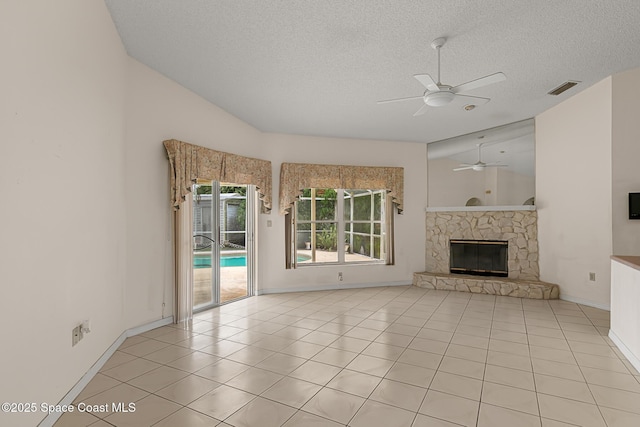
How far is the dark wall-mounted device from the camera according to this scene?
3988 millimetres

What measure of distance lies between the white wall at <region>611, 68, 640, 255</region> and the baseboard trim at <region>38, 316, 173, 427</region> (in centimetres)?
577

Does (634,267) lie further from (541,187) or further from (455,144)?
(455,144)

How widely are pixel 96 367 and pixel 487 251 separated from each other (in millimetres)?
5948

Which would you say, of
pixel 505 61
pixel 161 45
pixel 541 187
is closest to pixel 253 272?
pixel 161 45

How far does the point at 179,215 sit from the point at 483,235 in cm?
514

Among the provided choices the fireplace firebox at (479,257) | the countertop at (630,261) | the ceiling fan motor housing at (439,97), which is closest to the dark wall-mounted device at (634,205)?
the countertop at (630,261)

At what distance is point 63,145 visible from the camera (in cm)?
207

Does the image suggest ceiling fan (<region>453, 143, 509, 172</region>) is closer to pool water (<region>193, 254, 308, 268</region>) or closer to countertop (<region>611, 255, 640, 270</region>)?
countertop (<region>611, 255, 640, 270</region>)

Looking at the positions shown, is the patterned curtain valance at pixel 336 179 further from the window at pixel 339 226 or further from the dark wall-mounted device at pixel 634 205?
the dark wall-mounted device at pixel 634 205

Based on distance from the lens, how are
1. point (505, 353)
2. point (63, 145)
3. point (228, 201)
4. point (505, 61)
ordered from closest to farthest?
point (63, 145) → point (505, 353) → point (505, 61) → point (228, 201)

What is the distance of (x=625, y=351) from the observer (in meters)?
2.94

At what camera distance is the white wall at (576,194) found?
4.26 m

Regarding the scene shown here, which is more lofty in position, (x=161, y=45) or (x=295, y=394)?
(x=161, y=45)

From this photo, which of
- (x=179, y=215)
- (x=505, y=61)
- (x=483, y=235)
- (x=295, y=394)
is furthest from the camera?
(x=483, y=235)
